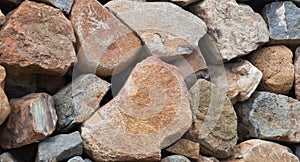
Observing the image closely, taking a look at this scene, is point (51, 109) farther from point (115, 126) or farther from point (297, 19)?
point (297, 19)

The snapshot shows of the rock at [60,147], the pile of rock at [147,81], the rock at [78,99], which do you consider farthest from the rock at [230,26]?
the rock at [60,147]

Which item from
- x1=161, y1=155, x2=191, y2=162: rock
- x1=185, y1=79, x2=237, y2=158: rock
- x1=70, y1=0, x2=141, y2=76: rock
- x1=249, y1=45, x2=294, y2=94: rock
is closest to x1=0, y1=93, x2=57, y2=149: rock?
x1=70, y1=0, x2=141, y2=76: rock

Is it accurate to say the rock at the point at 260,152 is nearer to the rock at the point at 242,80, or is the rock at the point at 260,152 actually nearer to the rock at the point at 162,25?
the rock at the point at 242,80

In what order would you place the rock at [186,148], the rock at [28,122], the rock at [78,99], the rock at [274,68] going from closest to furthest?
the rock at [28,122]
the rock at [78,99]
the rock at [186,148]
the rock at [274,68]

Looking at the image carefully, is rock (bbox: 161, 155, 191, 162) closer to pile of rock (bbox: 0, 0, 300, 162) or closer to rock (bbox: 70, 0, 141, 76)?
pile of rock (bbox: 0, 0, 300, 162)

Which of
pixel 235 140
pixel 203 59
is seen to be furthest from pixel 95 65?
pixel 235 140

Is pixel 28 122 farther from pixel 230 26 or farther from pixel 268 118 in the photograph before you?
pixel 268 118
